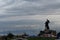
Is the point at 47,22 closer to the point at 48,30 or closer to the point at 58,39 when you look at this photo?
the point at 48,30

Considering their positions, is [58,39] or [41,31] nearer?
[58,39]

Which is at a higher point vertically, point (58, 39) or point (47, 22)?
point (47, 22)

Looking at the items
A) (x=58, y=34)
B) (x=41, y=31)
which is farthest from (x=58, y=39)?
(x=41, y=31)

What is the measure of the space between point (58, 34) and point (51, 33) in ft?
8.13

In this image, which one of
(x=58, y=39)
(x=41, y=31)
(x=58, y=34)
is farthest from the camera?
(x=41, y=31)

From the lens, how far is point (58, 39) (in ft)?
183

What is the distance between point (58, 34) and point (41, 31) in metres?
7.91

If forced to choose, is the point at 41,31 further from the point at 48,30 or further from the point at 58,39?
the point at 58,39

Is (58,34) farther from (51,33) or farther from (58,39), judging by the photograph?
(58,39)

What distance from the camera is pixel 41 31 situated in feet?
229

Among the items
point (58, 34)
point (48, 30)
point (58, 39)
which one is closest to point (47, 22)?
point (48, 30)

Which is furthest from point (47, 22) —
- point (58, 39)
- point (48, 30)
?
point (58, 39)

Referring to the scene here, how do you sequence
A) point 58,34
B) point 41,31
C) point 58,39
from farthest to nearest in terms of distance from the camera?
point 41,31, point 58,34, point 58,39

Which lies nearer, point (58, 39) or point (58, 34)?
point (58, 39)
